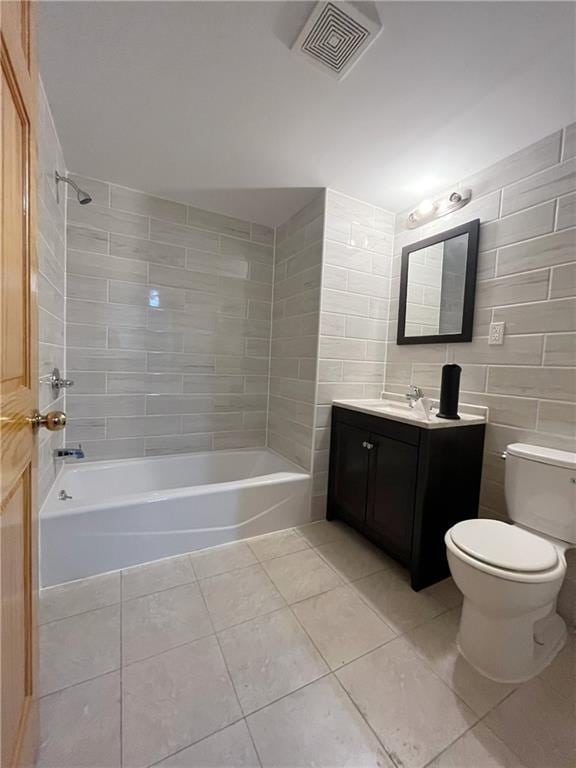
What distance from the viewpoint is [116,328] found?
2.15 m

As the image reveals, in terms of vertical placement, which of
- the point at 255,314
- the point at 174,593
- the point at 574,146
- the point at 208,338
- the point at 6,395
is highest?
the point at 574,146

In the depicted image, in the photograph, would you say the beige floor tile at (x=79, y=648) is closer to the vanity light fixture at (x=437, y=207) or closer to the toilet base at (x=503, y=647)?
the toilet base at (x=503, y=647)

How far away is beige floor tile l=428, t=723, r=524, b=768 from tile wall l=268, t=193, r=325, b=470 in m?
1.37

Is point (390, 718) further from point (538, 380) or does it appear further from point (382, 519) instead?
point (538, 380)

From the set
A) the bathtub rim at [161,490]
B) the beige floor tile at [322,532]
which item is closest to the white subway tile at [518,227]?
the bathtub rim at [161,490]

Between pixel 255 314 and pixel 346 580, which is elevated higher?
pixel 255 314

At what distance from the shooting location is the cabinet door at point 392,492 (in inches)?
62.0

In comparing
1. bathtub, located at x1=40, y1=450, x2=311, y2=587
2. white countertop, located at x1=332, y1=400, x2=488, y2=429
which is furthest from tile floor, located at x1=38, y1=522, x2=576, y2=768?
white countertop, located at x1=332, y1=400, x2=488, y2=429

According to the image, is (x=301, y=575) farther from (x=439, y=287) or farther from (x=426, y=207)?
(x=426, y=207)

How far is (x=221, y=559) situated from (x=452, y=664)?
1.14 m

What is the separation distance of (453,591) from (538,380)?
43.8 inches

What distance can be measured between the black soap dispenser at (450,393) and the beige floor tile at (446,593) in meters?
0.86

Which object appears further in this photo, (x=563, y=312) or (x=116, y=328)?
(x=116, y=328)

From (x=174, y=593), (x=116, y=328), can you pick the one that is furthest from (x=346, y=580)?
(x=116, y=328)
